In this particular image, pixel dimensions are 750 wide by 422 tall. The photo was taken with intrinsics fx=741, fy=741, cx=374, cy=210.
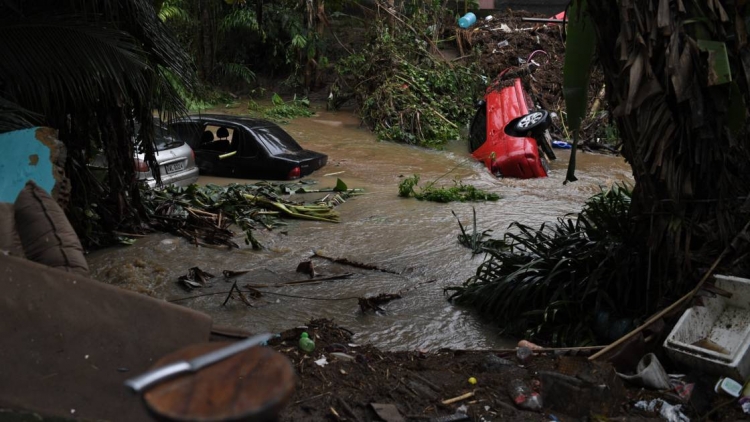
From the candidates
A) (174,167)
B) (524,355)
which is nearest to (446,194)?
(174,167)

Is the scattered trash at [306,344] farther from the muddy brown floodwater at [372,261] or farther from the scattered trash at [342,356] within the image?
the muddy brown floodwater at [372,261]

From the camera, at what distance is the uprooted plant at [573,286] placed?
5953mm

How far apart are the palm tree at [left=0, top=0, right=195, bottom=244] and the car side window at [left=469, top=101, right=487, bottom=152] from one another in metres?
8.65

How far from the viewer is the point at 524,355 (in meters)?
4.90

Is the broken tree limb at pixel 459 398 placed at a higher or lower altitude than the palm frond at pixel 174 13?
lower

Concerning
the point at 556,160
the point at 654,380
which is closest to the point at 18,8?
the point at 654,380

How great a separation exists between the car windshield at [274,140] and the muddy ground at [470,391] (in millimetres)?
8396

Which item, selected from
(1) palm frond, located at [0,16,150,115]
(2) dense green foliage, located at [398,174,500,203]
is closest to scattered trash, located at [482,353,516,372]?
(1) palm frond, located at [0,16,150,115]

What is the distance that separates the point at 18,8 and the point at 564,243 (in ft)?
17.5

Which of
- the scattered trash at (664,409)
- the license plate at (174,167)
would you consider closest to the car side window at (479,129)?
the license plate at (174,167)

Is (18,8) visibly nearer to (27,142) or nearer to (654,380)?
(27,142)

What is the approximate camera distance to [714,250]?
213 inches

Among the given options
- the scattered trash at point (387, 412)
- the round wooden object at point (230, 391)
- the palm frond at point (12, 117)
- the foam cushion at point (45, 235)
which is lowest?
the scattered trash at point (387, 412)

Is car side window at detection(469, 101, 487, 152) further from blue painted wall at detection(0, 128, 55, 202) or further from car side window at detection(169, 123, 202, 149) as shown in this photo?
blue painted wall at detection(0, 128, 55, 202)
